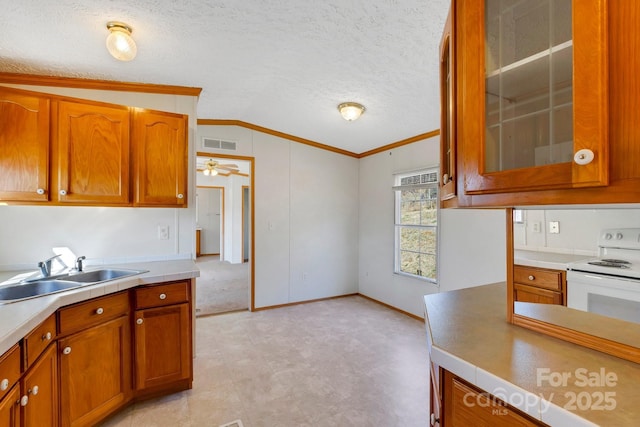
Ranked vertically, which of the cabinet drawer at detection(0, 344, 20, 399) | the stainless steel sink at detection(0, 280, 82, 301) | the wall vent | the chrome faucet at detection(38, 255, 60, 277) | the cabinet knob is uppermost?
the wall vent

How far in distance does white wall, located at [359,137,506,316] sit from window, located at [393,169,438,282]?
0.10m

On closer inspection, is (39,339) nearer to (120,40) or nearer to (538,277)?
(120,40)

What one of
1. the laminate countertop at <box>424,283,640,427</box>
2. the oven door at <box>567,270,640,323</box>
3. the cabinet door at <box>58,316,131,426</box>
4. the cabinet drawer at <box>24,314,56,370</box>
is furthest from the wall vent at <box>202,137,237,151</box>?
the oven door at <box>567,270,640,323</box>

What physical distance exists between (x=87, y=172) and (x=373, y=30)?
89.4 inches

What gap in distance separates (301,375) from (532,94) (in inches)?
99.7

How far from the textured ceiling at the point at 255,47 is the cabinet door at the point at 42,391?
6.21 ft

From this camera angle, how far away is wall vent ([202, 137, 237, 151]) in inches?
149

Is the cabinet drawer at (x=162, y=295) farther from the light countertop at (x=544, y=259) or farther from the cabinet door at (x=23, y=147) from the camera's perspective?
the light countertop at (x=544, y=259)

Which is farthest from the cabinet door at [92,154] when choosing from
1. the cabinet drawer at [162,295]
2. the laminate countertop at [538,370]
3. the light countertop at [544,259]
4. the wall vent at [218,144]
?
the light countertop at [544,259]

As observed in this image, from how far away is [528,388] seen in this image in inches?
28.6

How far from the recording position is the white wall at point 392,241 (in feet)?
9.72

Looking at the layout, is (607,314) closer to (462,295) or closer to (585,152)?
(462,295)

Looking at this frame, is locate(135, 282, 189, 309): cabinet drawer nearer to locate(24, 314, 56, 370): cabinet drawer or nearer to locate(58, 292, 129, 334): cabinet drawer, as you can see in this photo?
locate(58, 292, 129, 334): cabinet drawer

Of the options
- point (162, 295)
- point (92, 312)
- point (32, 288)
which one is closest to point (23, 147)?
point (32, 288)
